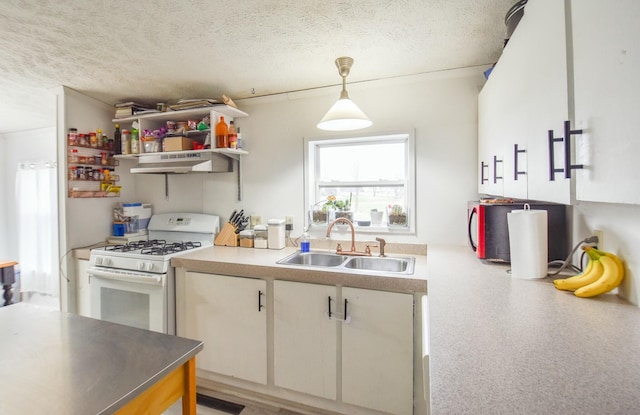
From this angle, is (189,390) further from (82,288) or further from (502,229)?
(82,288)

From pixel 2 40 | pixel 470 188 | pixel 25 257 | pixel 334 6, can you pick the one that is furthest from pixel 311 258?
pixel 25 257

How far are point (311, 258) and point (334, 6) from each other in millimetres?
1609

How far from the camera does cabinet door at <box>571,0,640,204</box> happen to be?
56 cm

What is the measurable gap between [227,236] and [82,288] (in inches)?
53.4

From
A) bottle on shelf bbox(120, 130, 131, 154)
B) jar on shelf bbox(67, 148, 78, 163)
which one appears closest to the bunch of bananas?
bottle on shelf bbox(120, 130, 131, 154)

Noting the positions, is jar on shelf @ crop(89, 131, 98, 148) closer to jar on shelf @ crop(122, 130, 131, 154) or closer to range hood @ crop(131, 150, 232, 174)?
jar on shelf @ crop(122, 130, 131, 154)

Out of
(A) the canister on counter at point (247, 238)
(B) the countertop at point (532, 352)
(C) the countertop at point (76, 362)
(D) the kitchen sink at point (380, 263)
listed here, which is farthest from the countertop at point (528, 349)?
(A) the canister on counter at point (247, 238)

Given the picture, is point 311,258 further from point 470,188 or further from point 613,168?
point 613,168

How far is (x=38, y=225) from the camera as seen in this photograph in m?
3.65

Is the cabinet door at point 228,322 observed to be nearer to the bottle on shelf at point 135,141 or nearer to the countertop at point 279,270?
the countertop at point 279,270

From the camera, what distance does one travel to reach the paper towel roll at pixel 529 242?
1209 mm

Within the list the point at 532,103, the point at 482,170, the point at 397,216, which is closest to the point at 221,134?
the point at 397,216

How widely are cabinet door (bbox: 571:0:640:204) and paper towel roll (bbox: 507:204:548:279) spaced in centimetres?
52

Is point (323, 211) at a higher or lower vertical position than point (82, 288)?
higher
